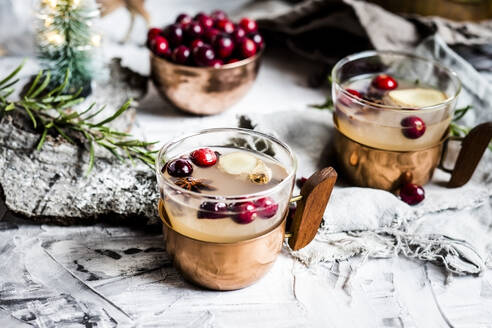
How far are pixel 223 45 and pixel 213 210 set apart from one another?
1.84 feet

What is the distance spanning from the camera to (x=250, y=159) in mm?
928

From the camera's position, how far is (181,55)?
1.27 m

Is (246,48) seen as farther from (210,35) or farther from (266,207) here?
(266,207)

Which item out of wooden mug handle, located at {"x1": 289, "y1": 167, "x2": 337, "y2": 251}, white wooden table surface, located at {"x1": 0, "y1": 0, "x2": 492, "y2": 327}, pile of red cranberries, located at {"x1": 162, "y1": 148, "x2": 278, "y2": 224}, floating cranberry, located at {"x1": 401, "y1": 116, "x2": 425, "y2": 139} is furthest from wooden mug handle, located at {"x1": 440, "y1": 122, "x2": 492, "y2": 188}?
pile of red cranberries, located at {"x1": 162, "y1": 148, "x2": 278, "y2": 224}

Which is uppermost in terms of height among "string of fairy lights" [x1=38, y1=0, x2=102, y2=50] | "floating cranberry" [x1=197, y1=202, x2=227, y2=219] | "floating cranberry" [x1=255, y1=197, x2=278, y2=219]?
"string of fairy lights" [x1=38, y1=0, x2=102, y2=50]

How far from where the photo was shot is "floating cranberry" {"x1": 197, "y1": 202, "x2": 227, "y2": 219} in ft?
2.64

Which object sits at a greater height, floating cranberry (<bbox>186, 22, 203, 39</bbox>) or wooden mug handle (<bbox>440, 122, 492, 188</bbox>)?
floating cranberry (<bbox>186, 22, 203, 39</bbox>)

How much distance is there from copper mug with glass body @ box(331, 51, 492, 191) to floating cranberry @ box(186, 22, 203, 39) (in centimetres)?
33

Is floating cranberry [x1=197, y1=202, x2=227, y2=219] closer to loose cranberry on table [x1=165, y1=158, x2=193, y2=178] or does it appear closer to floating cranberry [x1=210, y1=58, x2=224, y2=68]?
loose cranberry on table [x1=165, y1=158, x2=193, y2=178]

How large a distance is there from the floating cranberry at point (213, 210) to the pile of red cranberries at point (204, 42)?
52 cm

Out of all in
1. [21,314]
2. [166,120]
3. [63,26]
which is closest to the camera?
[21,314]

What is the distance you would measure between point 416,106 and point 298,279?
41 centimetres

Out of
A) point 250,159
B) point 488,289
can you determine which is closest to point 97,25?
point 250,159

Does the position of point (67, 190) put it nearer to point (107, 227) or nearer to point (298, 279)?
point (107, 227)
